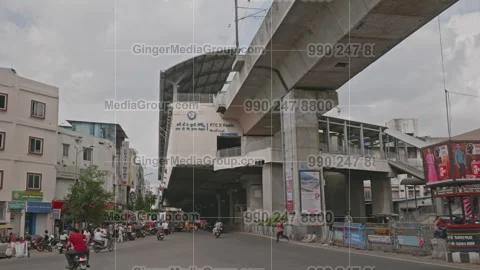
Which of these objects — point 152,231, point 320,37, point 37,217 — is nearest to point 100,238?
point 37,217

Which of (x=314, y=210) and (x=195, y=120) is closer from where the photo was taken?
(x=314, y=210)

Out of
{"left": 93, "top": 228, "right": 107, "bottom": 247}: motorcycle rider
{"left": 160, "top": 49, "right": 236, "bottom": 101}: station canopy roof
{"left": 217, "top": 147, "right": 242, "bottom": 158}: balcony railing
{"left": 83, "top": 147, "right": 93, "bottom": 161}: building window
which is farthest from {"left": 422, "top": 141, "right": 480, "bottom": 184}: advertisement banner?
{"left": 83, "top": 147, "right": 93, "bottom": 161}: building window

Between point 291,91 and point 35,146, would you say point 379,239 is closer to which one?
point 291,91

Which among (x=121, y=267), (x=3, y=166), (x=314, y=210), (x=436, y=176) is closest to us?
(x=121, y=267)

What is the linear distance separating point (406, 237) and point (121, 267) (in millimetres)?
11277

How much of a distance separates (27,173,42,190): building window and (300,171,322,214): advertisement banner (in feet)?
73.0

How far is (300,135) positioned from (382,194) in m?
26.2

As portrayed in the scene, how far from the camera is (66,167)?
48.4m

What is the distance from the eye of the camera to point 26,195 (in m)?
39.2

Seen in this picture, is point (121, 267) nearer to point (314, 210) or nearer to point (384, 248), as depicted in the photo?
point (384, 248)

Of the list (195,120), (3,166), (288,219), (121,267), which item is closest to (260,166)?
(195,120)

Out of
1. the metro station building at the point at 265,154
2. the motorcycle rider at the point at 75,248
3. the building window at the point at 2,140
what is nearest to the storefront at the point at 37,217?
the building window at the point at 2,140

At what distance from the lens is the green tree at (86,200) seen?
42875mm

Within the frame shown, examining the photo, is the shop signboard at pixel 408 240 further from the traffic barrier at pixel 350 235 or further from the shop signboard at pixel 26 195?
the shop signboard at pixel 26 195
